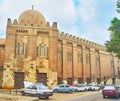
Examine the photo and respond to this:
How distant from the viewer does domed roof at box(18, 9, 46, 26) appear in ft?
116

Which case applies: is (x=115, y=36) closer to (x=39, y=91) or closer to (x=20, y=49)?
(x=39, y=91)

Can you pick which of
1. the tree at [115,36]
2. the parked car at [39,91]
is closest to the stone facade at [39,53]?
the parked car at [39,91]

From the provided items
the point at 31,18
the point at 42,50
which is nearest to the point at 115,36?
the point at 42,50

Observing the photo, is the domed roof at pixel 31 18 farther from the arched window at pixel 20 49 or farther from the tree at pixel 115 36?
the tree at pixel 115 36

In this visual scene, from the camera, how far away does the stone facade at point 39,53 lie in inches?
1252

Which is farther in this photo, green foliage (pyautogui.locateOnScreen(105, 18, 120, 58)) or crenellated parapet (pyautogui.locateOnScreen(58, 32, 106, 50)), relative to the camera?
crenellated parapet (pyautogui.locateOnScreen(58, 32, 106, 50))

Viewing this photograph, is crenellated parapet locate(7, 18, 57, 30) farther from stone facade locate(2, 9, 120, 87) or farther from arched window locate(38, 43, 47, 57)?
arched window locate(38, 43, 47, 57)

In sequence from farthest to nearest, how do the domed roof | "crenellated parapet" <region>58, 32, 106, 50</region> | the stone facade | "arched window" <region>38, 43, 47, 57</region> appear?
1. "crenellated parapet" <region>58, 32, 106, 50</region>
2. the domed roof
3. "arched window" <region>38, 43, 47, 57</region>
4. the stone facade

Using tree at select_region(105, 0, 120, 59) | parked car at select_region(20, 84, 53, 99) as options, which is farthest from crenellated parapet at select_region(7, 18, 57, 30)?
tree at select_region(105, 0, 120, 59)

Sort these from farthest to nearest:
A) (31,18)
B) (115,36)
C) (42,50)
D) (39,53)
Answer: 1. (31,18)
2. (42,50)
3. (39,53)
4. (115,36)

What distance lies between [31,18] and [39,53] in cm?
655

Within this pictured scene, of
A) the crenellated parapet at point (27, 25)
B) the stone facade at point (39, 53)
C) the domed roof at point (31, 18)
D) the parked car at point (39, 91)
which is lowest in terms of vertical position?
the parked car at point (39, 91)

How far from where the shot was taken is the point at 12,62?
104 ft

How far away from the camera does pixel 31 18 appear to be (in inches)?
1414
